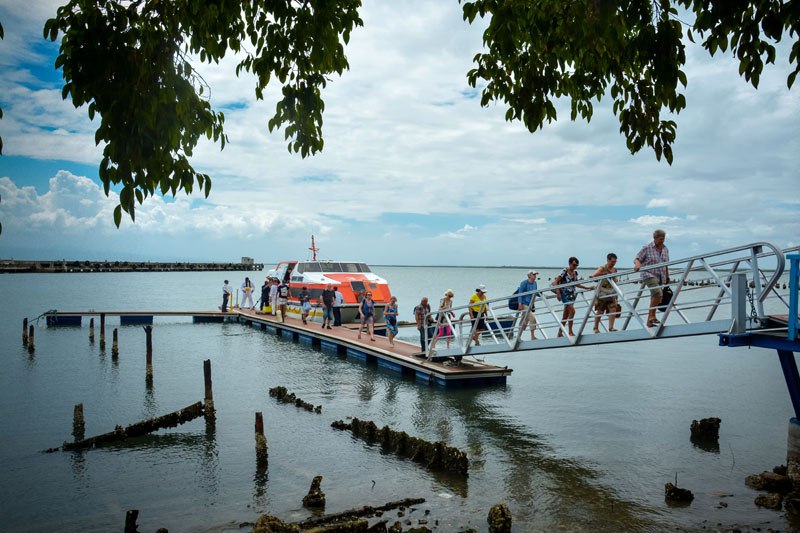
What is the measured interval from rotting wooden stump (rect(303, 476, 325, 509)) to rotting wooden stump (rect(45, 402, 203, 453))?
5938mm

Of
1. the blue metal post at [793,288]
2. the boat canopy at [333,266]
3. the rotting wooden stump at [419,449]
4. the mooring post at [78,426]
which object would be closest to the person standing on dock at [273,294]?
the boat canopy at [333,266]

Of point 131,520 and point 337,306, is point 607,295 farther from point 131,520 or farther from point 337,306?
point 337,306

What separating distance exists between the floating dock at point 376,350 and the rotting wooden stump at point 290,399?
436 centimetres

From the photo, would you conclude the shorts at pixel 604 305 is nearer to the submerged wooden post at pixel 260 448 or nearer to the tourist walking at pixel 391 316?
the submerged wooden post at pixel 260 448

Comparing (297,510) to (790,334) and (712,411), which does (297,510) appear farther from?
(712,411)

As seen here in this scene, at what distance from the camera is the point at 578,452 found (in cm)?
1392

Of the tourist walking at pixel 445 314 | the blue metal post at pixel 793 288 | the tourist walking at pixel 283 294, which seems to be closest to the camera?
the blue metal post at pixel 793 288

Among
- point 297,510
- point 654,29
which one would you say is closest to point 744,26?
point 654,29

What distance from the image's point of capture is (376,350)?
23.7 metres

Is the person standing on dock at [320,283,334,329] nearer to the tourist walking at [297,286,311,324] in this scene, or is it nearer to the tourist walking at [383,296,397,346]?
the tourist walking at [297,286,311,324]

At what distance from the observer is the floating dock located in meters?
20.0

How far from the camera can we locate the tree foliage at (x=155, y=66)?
4.88 meters

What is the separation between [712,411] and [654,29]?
632 inches

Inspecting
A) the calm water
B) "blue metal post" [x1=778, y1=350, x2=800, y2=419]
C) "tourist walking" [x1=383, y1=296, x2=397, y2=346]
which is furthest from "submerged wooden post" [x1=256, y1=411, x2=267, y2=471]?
"blue metal post" [x1=778, y1=350, x2=800, y2=419]
